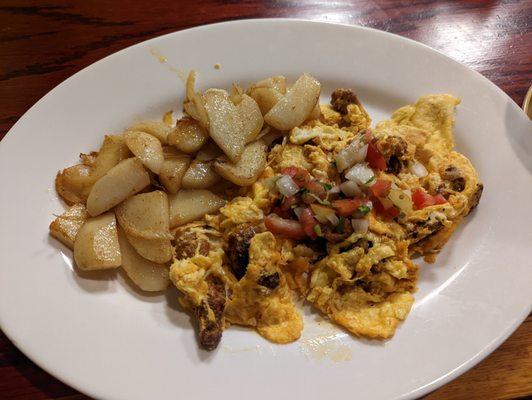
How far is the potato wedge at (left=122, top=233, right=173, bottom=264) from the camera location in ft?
8.68

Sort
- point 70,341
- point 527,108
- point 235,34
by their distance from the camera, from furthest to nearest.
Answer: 1. point 235,34
2. point 527,108
3. point 70,341

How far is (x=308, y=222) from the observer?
2.69 meters

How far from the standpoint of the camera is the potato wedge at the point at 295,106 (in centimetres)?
305

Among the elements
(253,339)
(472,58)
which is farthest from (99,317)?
(472,58)

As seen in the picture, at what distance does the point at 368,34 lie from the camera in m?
3.58

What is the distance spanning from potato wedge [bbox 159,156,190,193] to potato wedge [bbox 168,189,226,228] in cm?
6

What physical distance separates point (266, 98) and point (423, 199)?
118 centimetres

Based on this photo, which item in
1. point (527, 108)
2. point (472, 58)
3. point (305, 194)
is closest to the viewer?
point (305, 194)

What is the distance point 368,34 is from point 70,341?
2.89m

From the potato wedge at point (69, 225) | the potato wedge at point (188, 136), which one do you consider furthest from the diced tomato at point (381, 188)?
the potato wedge at point (69, 225)

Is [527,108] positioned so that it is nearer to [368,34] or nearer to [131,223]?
[368,34]

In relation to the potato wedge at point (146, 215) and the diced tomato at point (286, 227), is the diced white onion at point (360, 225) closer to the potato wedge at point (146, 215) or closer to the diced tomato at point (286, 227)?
the diced tomato at point (286, 227)

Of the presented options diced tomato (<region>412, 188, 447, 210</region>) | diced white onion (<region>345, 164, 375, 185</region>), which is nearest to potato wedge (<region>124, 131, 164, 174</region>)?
diced white onion (<region>345, 164, 375, 185</region>)

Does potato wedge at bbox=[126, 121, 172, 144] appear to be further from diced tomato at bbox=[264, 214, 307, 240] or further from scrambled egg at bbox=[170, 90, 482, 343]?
diced tomato at bbox=[264, 214, 307, 240]
